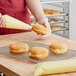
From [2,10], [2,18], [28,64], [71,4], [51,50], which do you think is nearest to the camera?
[28,64]

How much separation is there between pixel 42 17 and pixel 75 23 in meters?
2.29

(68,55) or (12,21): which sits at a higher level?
(12,21)

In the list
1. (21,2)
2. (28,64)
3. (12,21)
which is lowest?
(28,64)

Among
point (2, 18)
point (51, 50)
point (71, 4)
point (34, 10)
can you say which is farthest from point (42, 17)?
point (71, 4)

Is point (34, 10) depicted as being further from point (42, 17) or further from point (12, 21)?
point (12, 21)

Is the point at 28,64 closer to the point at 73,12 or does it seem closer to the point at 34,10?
the point at 34,10

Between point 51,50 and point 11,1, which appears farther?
point 11,1

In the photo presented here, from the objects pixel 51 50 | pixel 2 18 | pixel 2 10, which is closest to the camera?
pixel 51 50

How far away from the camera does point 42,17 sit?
1.72m

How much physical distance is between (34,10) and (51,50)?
2.61ft

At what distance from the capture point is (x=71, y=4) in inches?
152

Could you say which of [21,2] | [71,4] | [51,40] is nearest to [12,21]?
[51,40]

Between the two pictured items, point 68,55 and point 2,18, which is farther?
point 2,18

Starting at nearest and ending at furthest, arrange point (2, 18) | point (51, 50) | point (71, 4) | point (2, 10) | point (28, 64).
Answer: point (28, 64)
point (51, 50)
point (2, 18)
point (2, 10)
point (71, 4)
